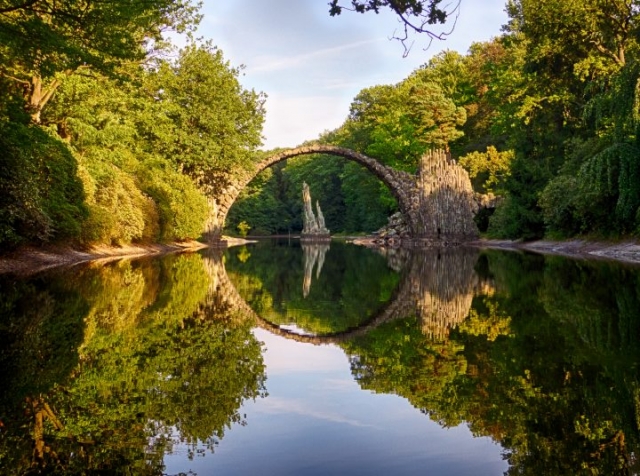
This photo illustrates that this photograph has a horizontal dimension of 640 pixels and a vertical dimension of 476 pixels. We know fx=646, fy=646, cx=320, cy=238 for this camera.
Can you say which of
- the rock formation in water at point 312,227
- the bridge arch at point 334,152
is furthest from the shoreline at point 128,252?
the rock formation in water at point 312,227

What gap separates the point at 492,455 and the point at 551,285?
984 cm

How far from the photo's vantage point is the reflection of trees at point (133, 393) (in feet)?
11.6

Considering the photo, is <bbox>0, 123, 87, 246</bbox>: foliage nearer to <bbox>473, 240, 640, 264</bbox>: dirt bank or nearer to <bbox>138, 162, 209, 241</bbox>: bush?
<bbox>138, 162, 209, 241</bbox>: bush

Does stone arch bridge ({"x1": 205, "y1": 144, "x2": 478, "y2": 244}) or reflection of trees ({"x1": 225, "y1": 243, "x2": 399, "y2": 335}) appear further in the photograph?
stone arch bridge ({"x1": 205, "y1": 144, "x2": 478, "y2": 244})

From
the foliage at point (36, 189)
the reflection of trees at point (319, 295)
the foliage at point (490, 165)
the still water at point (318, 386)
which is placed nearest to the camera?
the still water at point (318, 386)

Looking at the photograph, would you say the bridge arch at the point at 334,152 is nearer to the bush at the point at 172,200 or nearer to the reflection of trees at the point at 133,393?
the bush at the point at 172,200

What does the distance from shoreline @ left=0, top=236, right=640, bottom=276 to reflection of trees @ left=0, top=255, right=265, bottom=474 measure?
8.09 meters

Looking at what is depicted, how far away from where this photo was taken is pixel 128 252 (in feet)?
81.7

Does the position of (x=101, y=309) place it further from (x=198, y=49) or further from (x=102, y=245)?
(x=198, y=49)

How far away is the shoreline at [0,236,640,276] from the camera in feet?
52.8

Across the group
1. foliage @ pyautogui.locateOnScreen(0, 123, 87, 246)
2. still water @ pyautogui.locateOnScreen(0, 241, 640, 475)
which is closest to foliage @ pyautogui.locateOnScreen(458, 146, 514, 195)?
foliage @ pyautogui.locateOnScreen(0, 123, 87, 246)

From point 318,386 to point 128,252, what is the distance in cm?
2091

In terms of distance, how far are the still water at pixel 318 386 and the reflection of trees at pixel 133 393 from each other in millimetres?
18

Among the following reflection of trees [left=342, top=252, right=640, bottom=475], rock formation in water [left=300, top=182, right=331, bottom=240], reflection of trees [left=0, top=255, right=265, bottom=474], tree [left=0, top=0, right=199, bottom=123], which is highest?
tree [left=0, top=0, right=199, bottom=123]
